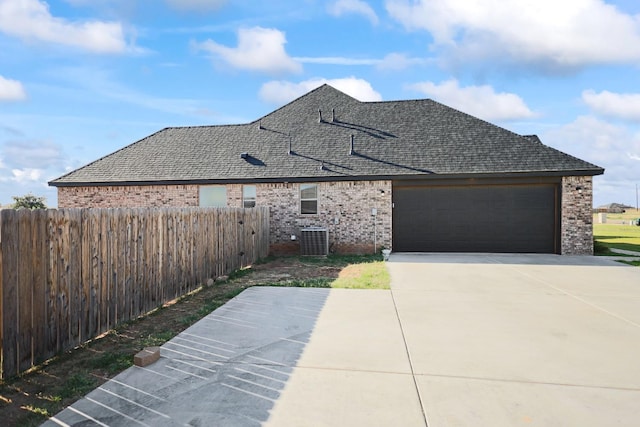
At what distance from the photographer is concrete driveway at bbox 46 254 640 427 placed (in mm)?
2875

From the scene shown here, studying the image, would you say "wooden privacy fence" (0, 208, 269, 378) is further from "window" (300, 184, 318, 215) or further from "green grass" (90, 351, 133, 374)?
"window" (300, 184, 318, 215)

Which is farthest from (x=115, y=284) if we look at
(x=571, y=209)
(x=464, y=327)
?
(x=571, y=209)

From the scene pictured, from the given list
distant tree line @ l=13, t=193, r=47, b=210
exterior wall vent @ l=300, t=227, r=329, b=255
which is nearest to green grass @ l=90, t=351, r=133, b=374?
exterior wall vent @ l=300, t=227, r=329, b=255

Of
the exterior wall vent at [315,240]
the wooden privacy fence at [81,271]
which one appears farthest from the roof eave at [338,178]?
the wooden privacy fence at [81,271]

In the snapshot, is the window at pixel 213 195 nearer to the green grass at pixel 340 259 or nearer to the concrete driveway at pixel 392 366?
the green grass at pixel 340 259

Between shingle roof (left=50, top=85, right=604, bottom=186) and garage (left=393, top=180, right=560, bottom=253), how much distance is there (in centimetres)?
84

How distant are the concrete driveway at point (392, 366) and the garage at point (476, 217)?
7.04 metres

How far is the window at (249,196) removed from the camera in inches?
579

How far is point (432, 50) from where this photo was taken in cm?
1356

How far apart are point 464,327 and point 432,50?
38.6ft

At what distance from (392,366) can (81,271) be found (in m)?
3.94

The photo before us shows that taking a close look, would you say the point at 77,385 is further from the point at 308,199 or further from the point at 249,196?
the point at 249,196

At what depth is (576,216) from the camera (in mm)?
12969

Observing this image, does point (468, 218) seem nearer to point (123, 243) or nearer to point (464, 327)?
point (464, 327)
